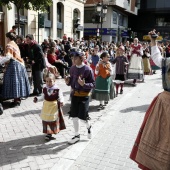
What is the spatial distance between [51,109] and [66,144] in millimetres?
673

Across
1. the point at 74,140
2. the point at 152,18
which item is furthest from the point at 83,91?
the point at 152,18

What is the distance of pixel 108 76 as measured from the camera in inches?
269

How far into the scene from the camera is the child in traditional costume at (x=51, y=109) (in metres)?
4.54

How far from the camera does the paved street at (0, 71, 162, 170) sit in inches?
150

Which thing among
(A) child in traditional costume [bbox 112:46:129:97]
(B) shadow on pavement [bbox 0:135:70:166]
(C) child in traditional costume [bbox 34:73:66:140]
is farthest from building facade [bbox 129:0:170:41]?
(B) shadow on pavement [bbox 0:135:70:166]

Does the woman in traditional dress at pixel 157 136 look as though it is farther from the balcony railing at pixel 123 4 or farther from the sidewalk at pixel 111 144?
the balcony railing at pixel 123 4

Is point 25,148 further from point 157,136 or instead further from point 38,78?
point 38,78

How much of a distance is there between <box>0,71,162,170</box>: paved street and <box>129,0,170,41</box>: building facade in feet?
151

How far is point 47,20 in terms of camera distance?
20.0 meters

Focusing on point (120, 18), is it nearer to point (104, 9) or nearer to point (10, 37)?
point (104, 9)

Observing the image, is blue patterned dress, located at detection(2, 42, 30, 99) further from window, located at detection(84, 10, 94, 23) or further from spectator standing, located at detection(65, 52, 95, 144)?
window, located at detection(84, 10, 94, 23)

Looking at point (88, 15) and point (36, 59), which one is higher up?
point (88, 15)

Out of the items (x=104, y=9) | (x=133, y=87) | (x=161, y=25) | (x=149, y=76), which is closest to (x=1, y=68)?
(x=133, y=87)

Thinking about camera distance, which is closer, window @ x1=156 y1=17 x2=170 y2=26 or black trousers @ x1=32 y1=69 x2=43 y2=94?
black trousers @ x1=32 y1=69 x2=43 y2=94
